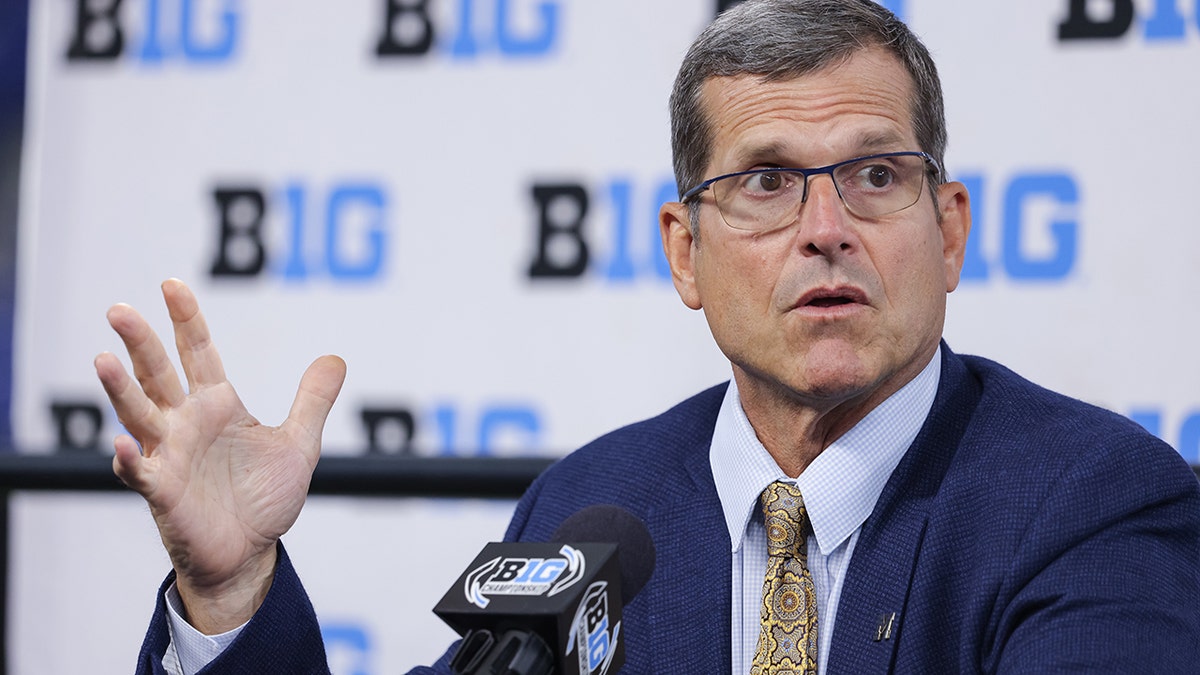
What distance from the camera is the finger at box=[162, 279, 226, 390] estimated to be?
159 cm

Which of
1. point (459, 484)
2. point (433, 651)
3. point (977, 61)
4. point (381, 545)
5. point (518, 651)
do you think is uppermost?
point (977, 61)

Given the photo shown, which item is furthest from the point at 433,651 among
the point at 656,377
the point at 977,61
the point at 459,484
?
the point at 977,61

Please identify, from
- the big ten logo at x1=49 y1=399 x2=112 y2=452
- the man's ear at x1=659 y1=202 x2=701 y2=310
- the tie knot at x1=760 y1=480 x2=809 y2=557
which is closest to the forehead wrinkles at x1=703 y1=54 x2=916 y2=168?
the man's ear at x1=659 y1=202 x2=701 y2=310

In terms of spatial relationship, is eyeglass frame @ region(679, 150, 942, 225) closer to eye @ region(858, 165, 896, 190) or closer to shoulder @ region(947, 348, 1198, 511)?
eye @ region(858, 165, 896, 190)

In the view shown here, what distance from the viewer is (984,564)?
159 cm

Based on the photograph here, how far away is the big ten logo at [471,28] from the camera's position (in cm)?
295

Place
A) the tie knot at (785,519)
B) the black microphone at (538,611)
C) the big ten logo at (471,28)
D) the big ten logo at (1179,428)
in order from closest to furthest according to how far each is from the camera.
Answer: the black microphone at (538,611)
the tie knot at (785,519)
the big ten logo at (1179,428)
the big ten logo at (471,28)

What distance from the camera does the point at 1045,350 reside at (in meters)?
2.59

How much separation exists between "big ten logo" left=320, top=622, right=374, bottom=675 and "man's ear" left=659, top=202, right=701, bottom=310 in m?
1.31

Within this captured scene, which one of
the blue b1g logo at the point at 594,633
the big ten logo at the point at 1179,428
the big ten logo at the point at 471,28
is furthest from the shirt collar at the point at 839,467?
the big ten logo at the point at 471,28

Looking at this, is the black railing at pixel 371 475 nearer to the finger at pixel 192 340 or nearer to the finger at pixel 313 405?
the finger at pixel 313 405

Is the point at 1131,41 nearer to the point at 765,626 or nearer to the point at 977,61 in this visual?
the point at 977,61

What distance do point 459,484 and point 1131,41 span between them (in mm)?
1585

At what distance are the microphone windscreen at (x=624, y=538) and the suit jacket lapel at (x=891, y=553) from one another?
0.86 ft
